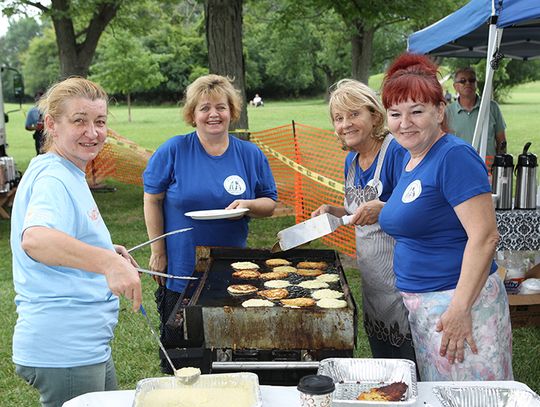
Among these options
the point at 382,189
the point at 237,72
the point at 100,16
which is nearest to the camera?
the point at 382,189

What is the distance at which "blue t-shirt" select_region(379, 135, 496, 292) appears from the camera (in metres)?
2.26

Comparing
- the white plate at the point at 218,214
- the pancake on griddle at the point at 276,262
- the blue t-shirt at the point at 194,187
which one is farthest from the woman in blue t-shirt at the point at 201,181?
the pancake on griddle at the point at 276,262

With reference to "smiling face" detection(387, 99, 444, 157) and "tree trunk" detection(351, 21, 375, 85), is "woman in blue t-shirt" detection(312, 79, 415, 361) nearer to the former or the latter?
"smiling face" detection(387, 99, 444, 157)

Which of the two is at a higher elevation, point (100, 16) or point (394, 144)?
point (100, 16)

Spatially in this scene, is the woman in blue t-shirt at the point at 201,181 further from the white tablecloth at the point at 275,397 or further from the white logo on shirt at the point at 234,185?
the white tablecloth at the point at 275,397

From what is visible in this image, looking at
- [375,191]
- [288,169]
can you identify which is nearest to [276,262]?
[375,191]

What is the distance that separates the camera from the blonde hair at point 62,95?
217 centimetres

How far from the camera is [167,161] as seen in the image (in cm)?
339

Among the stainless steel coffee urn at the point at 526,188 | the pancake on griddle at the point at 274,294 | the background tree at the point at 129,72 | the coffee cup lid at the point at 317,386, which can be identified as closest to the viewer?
the coffee cup lid at the point at 317,386

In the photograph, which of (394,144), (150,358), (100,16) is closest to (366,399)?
(394,144)

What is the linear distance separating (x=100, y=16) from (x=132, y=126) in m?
19.4

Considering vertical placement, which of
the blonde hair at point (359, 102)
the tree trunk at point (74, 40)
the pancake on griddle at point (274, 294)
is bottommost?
the pancake on griddle at point (274, 294)

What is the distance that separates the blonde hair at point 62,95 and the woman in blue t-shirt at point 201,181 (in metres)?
1.12

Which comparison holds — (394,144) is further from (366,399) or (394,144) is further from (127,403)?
(127,403)
